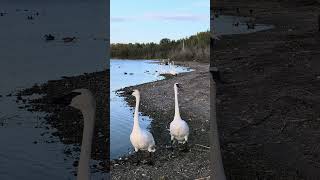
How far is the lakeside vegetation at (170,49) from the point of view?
3.87m

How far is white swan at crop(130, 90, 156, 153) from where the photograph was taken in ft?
13.7

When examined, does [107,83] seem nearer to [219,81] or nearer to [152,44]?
[152,44]

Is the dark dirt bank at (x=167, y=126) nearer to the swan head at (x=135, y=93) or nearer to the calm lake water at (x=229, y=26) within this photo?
the swan head at (x=135, y=93)

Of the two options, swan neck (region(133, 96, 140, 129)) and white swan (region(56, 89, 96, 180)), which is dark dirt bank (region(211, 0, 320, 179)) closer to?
swan neck (region(133, 96, 140, 129))

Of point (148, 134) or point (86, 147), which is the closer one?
point (86, 147)

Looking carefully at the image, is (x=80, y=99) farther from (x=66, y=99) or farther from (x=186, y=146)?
(x=186, y=146)

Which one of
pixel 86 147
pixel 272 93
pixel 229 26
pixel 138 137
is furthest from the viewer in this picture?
pixel 272 93

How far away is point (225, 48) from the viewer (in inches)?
235

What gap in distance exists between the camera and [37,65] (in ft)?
13.9

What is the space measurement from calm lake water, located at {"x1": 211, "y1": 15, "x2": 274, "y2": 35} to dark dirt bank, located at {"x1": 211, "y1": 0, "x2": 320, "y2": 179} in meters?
0.07

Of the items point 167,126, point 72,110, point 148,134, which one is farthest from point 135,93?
point 167,126

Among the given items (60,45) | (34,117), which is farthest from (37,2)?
(34,117)

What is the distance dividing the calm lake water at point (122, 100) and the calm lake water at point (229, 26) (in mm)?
411

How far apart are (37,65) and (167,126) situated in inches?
46.2
